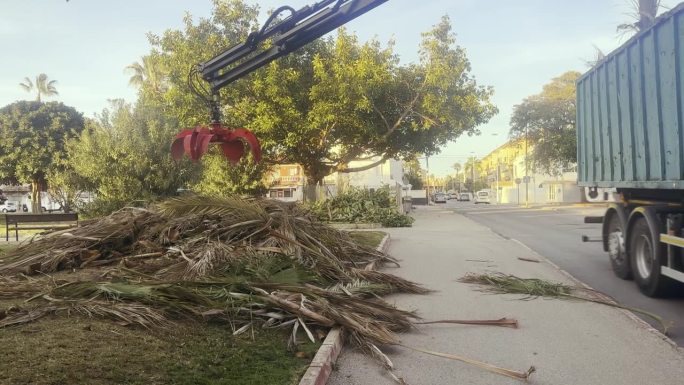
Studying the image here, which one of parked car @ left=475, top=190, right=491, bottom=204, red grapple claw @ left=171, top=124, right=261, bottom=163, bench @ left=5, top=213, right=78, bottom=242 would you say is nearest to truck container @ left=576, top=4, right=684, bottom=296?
red grapple claw @ left=171, top=124, right=261, bottom=163

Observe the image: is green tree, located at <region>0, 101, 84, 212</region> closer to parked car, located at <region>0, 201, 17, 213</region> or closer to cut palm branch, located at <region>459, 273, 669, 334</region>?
parked car, located at <region>0, 201, 17, 213</region>

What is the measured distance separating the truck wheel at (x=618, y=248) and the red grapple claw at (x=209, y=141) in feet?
20.5

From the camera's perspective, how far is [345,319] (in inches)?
225

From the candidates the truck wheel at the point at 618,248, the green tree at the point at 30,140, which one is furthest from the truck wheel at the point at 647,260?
the green tree at the point at 30,140

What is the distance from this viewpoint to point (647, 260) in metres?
8.44

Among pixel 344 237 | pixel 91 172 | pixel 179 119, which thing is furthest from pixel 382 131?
pixel 344 237

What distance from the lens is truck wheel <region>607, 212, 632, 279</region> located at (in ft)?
30.9

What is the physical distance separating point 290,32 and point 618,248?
6625mm

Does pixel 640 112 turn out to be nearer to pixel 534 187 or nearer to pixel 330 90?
pixel 330 90

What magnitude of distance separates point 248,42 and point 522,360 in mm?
5677

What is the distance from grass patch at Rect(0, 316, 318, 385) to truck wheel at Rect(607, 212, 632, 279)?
644 cm

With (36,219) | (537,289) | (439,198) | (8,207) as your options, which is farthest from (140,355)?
(439,198)

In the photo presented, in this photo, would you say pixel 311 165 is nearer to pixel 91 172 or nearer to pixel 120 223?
pixel 91 172

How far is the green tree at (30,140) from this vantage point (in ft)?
121
